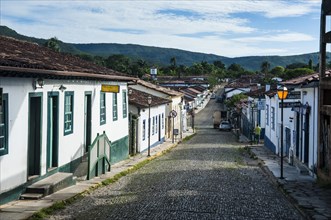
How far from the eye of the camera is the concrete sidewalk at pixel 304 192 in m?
11.1

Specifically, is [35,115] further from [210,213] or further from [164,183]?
[210,213]

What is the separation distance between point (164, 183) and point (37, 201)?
4519 millimetres

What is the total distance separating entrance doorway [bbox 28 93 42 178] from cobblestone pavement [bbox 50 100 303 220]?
161 centimetres

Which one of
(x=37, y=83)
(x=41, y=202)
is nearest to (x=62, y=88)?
(x=37, y=83)

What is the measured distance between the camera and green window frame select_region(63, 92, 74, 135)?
49.1ft

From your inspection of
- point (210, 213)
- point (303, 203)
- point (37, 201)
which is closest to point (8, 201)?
point (37, 201)

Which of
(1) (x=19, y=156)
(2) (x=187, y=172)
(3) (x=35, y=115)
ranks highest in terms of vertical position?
(3) (x=35, y=115)

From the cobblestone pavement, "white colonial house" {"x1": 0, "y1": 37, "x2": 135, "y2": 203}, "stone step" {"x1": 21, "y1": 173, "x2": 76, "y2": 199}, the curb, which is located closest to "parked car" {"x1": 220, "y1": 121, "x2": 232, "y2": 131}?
the curb

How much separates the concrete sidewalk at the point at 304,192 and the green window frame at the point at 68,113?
6.62 metres

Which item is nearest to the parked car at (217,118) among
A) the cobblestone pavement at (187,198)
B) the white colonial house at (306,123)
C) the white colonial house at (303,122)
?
the white colonial house at (303,122)

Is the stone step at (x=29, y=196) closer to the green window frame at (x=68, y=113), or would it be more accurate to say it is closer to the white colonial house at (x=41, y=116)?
the white colonial house at (x=41, y=116)

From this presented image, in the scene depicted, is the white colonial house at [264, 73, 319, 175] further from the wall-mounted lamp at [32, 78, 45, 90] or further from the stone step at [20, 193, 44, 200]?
the stone step at [20, 193, 44, 200]

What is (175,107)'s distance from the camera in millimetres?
46594

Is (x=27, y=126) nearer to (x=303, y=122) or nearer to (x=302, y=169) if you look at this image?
(x=302, y=169)
